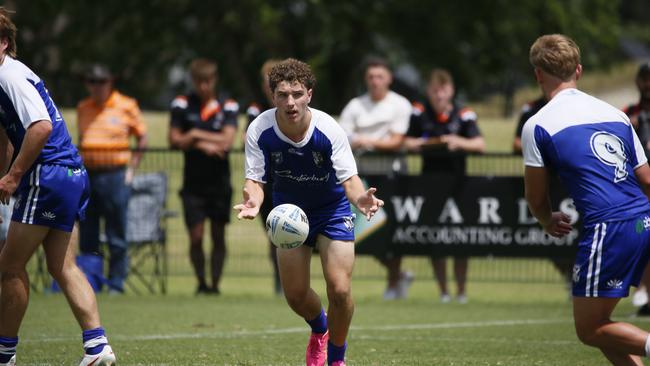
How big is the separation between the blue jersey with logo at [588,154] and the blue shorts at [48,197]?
291 cm

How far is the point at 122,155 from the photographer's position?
1380 centimetres

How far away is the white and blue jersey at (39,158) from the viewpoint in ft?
22.8

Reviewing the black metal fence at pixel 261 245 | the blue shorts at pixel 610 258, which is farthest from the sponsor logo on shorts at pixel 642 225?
the black metal fence at pixel 261 245

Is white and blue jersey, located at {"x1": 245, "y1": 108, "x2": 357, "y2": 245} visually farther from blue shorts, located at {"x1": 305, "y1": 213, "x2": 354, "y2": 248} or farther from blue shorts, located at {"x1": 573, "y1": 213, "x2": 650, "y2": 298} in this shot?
blue shorts, located at {"x1": 573, "y1": 213, "x2": 650, "y2": 298}

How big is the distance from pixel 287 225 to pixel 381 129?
6.75 meters

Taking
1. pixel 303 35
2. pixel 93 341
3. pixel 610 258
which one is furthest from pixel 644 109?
pixel 303 35

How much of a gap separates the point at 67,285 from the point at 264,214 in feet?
19.4

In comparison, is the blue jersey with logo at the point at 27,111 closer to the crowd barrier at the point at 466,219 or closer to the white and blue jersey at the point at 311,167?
the white and blue jersey at the point at 311,167

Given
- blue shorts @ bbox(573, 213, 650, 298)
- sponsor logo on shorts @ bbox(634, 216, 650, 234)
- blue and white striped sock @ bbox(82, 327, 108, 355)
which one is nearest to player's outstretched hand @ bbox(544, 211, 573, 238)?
blue shorts @ bbox(573, 213, 650, 298)

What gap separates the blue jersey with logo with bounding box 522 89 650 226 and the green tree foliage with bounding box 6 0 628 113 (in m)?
20.9

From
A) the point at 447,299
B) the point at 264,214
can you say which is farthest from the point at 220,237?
the point at 447,299

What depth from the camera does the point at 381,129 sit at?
13633 mm

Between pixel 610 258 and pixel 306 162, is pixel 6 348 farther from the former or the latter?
pixel 610 258

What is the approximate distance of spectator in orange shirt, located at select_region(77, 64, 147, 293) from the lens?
1357 cm
